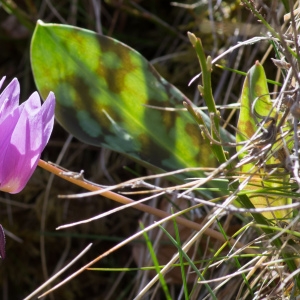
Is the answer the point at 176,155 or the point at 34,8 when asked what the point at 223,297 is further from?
the point at 34,8

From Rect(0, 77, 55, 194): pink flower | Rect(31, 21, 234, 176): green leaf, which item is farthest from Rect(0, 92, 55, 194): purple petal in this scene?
Rect(31, 21, 234, 176): green leaf

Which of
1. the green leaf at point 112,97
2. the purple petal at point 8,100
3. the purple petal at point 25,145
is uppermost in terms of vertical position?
the purple petal at point 8,100

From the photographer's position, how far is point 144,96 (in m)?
1.20

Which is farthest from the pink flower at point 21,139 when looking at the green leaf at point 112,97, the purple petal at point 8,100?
the green leaf at point 112,97

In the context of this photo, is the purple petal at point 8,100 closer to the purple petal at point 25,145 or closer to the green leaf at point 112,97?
the purple petal at point 25,145

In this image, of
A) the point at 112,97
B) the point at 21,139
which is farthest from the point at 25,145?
the point at 112,97

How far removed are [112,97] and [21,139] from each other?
0.44 meters

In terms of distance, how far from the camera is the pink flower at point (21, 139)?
77cm

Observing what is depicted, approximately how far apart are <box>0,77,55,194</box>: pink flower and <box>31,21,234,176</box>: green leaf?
15.5 inches

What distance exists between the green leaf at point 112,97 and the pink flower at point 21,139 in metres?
0.39

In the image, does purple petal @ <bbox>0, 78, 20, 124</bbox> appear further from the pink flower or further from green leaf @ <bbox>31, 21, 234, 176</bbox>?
green leaf @ <bbox>31, 21, 234, 176</bbox>

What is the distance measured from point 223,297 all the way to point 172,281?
28 cm

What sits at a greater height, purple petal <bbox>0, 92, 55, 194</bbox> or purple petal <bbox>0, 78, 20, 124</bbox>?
purple petal <bbox>0, 78, 20, 124</bbox>

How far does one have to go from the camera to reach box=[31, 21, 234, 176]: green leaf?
3.89 feet
